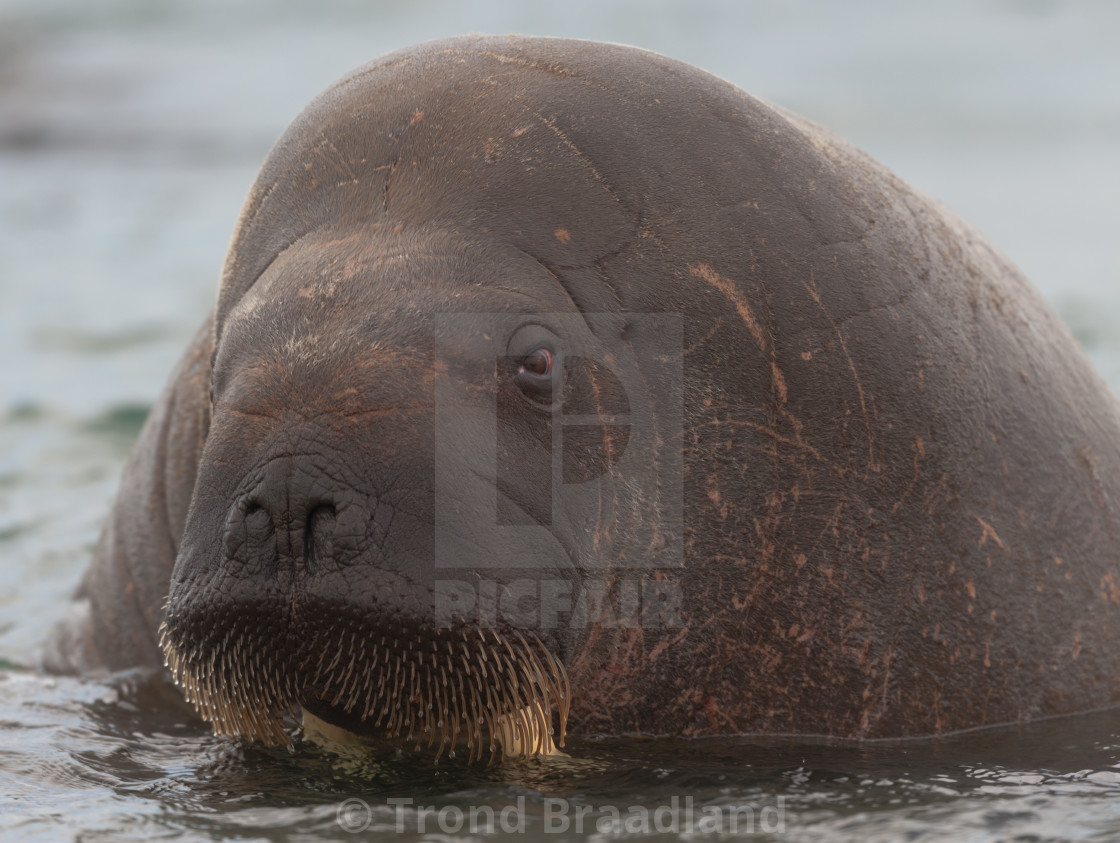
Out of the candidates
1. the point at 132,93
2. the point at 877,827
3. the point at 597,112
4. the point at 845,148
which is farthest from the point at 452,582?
the point at 132,93

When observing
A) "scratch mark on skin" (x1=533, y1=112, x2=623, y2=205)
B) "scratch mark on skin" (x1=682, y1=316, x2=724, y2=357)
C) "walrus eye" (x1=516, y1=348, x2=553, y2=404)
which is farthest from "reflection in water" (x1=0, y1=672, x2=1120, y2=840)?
"scratch mark on skin" (x1=533, y1=112, x2=623, y2=205)

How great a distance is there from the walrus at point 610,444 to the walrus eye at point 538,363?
0.01 metres


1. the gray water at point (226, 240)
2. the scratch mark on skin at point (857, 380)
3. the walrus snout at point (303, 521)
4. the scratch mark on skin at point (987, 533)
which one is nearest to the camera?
the walrus snout at point (303, 521)

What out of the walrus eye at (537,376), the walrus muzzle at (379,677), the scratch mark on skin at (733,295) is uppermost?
the scratch mark on skin at (733,295)

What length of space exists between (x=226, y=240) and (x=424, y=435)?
16062mm

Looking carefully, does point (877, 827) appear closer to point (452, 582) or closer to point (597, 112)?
point (452, 582)

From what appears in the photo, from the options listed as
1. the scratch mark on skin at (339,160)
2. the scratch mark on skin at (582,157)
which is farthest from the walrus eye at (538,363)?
the scratch mark on skin at (339,160)

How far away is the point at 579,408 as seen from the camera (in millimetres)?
5242

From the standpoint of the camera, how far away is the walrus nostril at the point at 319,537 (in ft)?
15.5

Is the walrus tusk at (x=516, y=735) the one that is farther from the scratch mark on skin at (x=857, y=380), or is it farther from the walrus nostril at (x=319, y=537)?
the scratch mark on skin at (x=857, y=380)

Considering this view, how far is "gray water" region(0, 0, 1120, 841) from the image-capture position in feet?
16.5

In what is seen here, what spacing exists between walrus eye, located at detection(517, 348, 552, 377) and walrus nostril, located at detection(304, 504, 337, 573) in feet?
2.67
